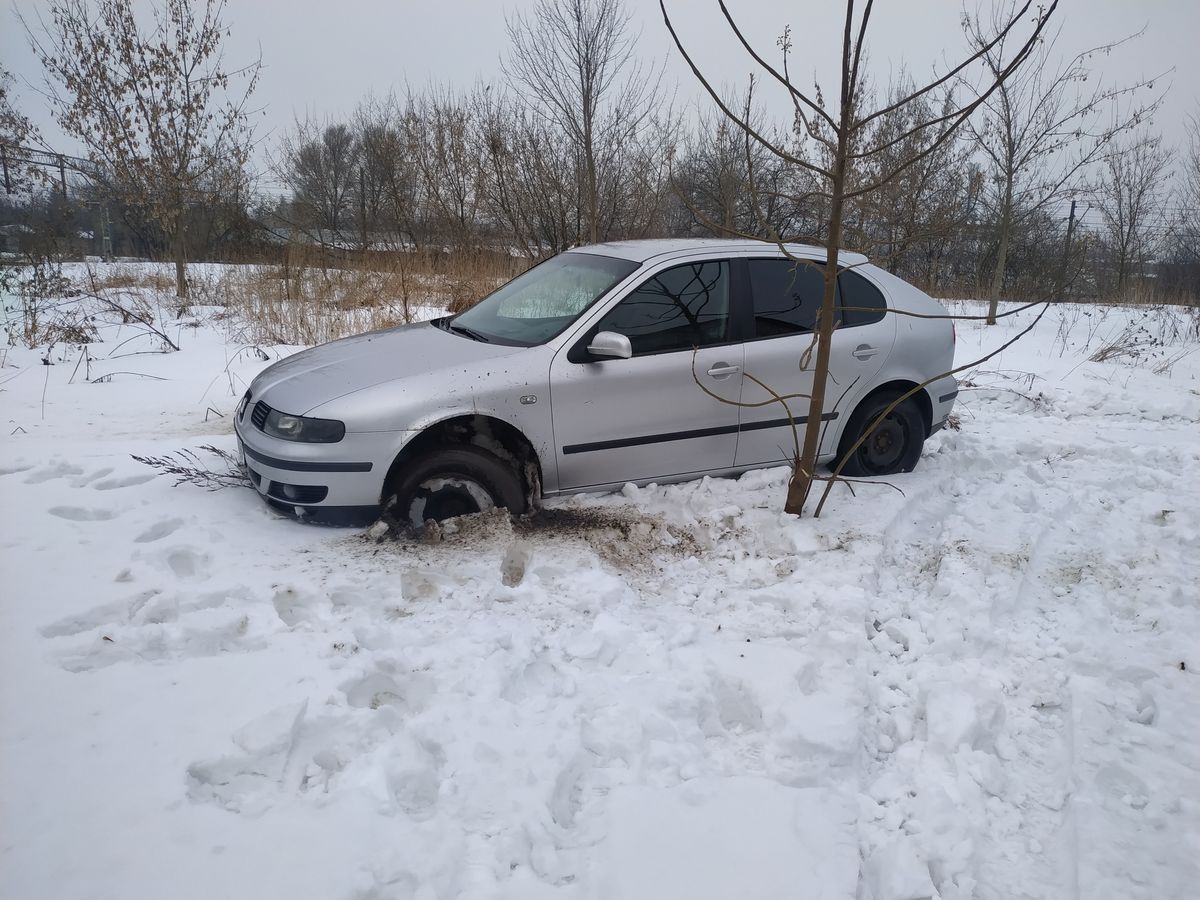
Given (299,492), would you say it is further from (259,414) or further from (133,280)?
(133,280)

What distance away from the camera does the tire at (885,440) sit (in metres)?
4.80

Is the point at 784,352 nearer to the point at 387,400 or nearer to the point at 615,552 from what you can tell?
the point at 615,552

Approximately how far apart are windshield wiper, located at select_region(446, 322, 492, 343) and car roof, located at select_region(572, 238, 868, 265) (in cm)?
98

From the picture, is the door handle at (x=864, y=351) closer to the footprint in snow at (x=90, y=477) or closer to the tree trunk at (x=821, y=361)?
the tree trunk at (x=821, y=361)

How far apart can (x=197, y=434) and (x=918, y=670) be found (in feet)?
17.0

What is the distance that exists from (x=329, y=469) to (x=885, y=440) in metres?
3.54

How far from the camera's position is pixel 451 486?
12.7 ft

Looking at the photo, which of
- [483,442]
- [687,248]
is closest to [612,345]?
[483,442]

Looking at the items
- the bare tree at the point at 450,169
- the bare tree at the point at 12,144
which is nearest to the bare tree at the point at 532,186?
the bare tree at the point at 450,169

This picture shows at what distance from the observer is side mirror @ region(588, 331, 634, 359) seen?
3.87 m

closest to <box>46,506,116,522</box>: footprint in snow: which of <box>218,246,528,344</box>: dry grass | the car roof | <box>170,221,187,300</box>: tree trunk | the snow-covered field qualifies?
the snow-covered field

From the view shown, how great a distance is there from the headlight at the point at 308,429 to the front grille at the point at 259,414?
171 millimetres

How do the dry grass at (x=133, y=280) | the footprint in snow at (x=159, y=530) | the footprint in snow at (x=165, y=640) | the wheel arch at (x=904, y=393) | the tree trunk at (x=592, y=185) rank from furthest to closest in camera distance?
1. the tree trunk at (x=592, y=185)
2. the dry grass at (x=133, y=280)
3. the wheel arch at (x=904, y=393)
4. the footprint in snow at (x=159, y=530)
5. the footprint in snow at (x=165, y=640)

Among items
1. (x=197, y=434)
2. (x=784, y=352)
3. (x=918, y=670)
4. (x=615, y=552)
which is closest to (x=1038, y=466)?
(x=784, y=352)
